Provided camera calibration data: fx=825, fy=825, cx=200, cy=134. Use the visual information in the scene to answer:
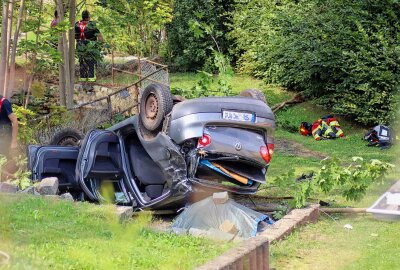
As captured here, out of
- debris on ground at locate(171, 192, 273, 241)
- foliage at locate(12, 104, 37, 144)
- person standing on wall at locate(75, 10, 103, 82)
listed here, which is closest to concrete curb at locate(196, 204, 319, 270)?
debris on ground at locate(171, 192, 273, 241)

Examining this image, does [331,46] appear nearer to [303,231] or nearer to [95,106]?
[95,106]

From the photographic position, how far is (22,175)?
10008mm

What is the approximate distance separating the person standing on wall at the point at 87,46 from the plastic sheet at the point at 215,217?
34.9 feet

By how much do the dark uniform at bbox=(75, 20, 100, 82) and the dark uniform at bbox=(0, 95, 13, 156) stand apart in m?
8.30

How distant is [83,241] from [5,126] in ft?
15.6

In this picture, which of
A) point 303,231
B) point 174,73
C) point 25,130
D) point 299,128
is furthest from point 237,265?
point 174,73

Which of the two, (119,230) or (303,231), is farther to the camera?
(303,231)

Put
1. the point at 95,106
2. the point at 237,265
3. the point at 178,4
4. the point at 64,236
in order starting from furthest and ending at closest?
the point at 178,4 < the point at 95,106 < the point at 64,236 < the point at 237,265

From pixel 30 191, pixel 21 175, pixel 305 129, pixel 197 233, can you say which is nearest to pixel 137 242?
pixel 197 233

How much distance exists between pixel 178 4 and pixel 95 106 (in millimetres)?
9070

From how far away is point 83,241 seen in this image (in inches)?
264

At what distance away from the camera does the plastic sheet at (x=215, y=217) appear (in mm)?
9047

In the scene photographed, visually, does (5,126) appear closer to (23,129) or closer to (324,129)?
(23,129)

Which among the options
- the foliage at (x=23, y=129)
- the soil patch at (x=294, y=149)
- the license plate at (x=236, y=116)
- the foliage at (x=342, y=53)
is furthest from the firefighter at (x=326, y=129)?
the license plate at (x=236, y=116)
